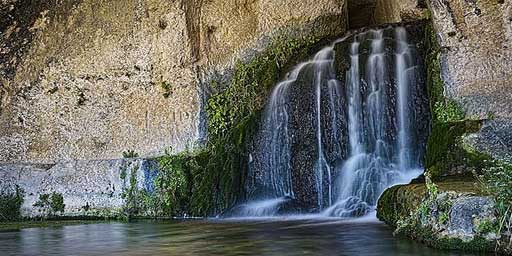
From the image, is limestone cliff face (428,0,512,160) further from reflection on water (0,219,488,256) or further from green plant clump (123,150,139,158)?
green plant clump (123,150,139,158)

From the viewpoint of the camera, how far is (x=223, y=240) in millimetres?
7262

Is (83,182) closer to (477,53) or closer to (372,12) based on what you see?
(477,53)

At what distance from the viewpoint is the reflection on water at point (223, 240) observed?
20.5 ft

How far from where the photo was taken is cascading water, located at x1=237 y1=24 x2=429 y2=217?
986 cm

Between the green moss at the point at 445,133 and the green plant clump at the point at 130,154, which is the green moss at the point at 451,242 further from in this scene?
the green plant clump at the point at 130,154

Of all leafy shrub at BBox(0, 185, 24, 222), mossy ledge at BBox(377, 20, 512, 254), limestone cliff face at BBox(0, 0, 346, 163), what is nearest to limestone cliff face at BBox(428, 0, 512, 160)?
mossy ledge at BBox(377, 20, 512, 254)

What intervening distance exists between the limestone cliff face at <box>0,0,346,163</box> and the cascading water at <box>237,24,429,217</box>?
79.5 inches

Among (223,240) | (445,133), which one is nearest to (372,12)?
(445,133)

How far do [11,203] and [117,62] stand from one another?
3.11 meters

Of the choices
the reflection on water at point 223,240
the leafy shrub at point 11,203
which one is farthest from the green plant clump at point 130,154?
the reflection on water at point 223,240

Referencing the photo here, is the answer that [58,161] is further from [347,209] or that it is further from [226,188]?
[347,209]

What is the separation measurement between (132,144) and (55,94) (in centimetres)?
184

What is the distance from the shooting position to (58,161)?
42.9ft

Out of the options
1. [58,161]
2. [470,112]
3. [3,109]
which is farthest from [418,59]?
[3,109]
